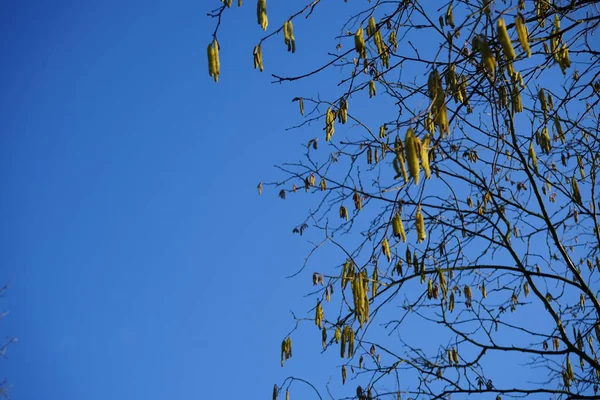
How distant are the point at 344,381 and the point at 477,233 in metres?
1.11

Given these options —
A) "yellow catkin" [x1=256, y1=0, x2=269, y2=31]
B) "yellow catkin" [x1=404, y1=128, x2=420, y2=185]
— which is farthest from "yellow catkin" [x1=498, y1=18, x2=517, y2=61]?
"yellow catkin" [x1=256, y1=0, x2=269, y2=31]

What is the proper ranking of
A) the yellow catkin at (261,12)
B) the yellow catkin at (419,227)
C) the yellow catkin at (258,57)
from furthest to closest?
the yellow catkin at (258,57) < the yellow catkin at (261,12) < the yellow catkin at (419,227)

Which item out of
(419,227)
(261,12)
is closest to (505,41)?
(419,227)

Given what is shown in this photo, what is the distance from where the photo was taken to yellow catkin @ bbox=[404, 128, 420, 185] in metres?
1.50

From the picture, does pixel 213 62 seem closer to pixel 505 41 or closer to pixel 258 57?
pixel 258 57

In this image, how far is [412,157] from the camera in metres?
1.51

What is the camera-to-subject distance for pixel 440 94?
1.67m

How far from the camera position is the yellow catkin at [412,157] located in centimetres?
150

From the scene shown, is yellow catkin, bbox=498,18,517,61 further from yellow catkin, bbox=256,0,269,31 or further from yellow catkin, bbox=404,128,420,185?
yellow catkin, bbox=256,0,269,31

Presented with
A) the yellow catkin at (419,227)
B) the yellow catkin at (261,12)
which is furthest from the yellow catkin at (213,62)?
the yellow catkin at (419,227)

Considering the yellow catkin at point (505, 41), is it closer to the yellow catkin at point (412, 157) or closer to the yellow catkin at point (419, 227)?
the yellow catkin at point (412, 157)

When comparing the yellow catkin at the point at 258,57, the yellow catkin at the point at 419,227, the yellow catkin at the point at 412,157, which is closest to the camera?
the yellow catkin at the point at 412,157

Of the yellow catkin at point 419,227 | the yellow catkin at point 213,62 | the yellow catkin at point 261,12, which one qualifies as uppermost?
the yellow catkin at point 261,12

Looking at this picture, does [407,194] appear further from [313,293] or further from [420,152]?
[420,152]
